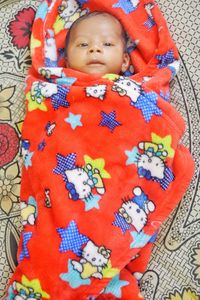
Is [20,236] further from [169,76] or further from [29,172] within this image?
[169,76]

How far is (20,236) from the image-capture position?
1.41 m

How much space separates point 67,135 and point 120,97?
0.54 feet

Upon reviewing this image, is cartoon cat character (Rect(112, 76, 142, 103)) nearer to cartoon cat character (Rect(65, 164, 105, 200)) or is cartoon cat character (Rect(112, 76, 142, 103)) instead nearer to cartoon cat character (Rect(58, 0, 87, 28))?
cartoon cat character (Rect(65, 164, 105, 200))

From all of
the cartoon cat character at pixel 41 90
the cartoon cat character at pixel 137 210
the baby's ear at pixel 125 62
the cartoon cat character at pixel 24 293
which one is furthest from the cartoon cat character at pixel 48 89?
the cartoon cat character at pixel 24 293

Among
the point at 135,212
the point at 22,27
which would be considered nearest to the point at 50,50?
the point at 22,27

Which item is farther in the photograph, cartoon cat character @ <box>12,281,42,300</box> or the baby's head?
the baby's head

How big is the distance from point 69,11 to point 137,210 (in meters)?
0.65

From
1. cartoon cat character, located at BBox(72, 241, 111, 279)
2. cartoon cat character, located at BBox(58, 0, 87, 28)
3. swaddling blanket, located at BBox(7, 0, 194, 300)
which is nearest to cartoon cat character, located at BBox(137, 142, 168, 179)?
swaddling blanket, located at BBox(7, 0, 194, 300)

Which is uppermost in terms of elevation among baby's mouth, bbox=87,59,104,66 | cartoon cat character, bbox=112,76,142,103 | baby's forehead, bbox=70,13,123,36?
baby's forehead, bbox=70,13,123,36

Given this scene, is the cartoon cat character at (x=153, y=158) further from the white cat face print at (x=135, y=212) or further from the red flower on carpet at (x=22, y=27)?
the red flower on carpet at (x=22, y=27)

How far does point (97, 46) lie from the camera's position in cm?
146

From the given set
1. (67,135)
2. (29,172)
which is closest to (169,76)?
(67,135)

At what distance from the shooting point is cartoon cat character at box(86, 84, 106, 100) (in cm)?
136

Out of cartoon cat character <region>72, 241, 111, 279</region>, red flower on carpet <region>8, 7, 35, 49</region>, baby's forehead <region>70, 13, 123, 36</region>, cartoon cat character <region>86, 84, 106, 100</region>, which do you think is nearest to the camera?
cartoon cat character <region>72, 241, 111, 279</region>
